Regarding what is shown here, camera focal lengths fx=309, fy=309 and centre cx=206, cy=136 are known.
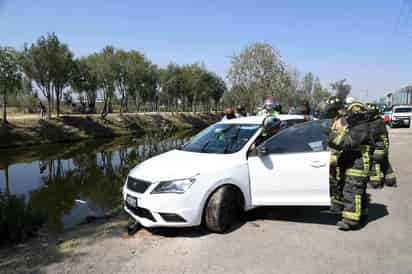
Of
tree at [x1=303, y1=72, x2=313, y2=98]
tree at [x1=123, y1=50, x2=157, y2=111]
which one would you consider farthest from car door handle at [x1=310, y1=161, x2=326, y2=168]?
tree at [x1=303, y1=72, x2=313, y2=98]

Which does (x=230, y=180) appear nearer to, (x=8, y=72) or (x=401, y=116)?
(x=8, y=72)

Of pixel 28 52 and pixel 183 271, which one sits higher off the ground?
pixel 28 52

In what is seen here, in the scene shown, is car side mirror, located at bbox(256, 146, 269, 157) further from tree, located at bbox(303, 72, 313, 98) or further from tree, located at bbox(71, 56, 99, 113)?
tree, located at bbox(303, 72, 313, 98)

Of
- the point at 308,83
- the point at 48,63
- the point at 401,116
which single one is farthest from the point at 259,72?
the point at 308,83

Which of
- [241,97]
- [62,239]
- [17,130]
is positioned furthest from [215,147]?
[17,130]

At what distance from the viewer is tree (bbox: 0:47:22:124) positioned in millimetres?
23255

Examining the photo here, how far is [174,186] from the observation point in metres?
4.09

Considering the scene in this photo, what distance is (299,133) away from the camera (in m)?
4.84

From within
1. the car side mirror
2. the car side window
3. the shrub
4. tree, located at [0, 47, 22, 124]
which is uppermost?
tree, located at [0, 47, 22, 124]

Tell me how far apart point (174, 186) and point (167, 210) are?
33 cm

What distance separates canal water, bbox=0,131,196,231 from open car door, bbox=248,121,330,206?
165 inches

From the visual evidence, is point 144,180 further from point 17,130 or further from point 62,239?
point 17,130

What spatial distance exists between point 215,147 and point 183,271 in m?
2.10

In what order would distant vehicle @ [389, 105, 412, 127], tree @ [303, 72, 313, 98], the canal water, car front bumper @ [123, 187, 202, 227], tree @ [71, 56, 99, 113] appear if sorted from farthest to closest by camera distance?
tree @ [303, 72, 313, 98] → tree @ [71, 56, 99, 113] → distant vehicle @ [389, 105, 412, 127] → the canal water → car front bumper @ [123, 187, 202, 227]
